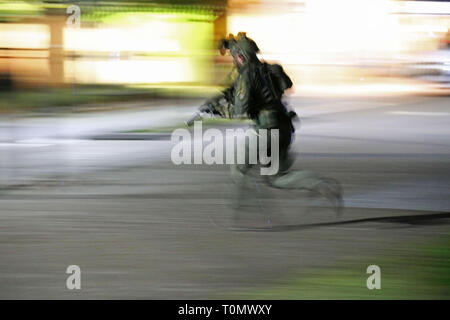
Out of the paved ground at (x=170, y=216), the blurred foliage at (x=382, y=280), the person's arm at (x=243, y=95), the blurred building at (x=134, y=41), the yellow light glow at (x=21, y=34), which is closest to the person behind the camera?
the blurred foliage at (x=382, y=280)

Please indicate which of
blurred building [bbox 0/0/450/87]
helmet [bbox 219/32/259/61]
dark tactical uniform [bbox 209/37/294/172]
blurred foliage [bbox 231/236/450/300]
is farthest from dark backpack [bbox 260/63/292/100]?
blurred building [bbox 0/0/450/87]

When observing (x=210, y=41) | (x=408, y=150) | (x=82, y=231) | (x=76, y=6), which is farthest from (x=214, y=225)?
(x=210, y=41)

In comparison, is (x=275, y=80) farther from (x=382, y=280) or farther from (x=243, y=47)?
(x=382, y=280)

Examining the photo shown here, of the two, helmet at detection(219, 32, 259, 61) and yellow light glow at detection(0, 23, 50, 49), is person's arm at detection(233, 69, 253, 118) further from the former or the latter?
yellow light glow at detection(0, 23, 50, 49)

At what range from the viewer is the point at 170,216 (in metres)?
8.20

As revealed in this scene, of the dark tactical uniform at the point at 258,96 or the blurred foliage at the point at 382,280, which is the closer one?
the blurred foliage at the point at 382,280

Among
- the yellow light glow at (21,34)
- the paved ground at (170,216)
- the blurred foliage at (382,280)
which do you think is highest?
the yellow light glow at (21,34)

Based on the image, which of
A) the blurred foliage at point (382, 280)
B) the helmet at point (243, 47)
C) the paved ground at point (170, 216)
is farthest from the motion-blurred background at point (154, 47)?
the blurred foliage at point (382, 280)

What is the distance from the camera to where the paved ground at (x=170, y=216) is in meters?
6.07

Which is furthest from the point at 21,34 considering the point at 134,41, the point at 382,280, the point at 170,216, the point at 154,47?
the point at 382,280

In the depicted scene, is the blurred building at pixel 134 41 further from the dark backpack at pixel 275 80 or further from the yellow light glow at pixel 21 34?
the dark backpack at pixel 275 80

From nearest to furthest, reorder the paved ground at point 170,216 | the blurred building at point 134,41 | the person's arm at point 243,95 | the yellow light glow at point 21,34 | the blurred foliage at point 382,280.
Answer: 1. the blurred foliage at point 382,280
2. the paved ground at point 170,216
3. the person's arm at point 243,95
4. the yellow light glow at point 21,34
5. the blurred building at point 134,41

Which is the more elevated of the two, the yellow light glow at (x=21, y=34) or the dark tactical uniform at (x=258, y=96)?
the yellow light glow at (x=21, y=34)
